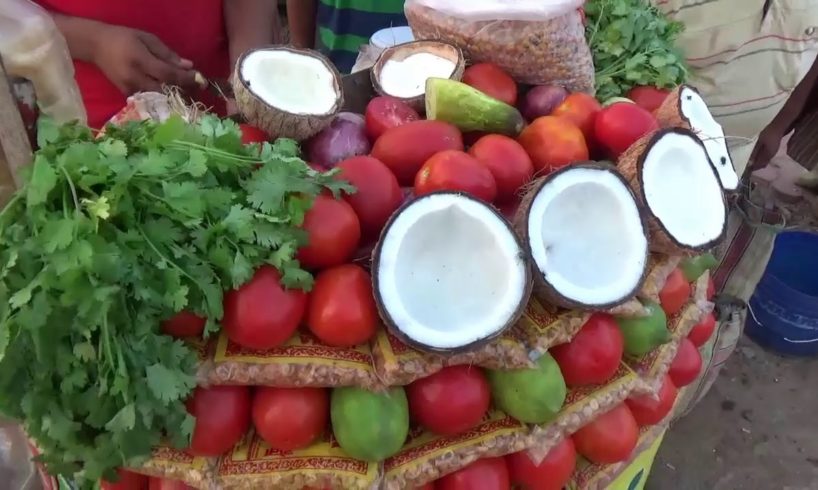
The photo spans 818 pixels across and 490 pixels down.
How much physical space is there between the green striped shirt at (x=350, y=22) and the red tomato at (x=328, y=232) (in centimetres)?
160

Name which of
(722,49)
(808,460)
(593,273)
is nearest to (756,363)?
(808,460)

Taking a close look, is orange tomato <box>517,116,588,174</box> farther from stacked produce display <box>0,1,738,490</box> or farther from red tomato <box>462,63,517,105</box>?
red tomato <box>462,63,517,105</box>

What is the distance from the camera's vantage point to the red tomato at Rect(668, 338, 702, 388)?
188 centimetres

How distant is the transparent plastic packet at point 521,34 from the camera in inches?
72.2

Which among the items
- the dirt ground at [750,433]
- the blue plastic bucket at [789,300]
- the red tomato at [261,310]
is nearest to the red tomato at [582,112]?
the red tomato at [261,310]

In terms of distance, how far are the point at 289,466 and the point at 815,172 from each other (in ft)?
13.4

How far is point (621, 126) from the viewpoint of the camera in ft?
5.58

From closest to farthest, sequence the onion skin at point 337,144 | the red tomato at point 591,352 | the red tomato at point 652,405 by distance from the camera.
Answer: the red tomato at point 591,352 < the onion skin at point 337,144 < the red tomato at point 652,405

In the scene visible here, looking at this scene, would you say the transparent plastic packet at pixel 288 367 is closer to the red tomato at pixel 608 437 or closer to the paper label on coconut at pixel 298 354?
the paper label on coconut at pixel 298 354

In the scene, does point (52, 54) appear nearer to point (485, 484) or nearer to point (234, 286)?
point (234, 286)

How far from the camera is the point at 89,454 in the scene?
1.27 m

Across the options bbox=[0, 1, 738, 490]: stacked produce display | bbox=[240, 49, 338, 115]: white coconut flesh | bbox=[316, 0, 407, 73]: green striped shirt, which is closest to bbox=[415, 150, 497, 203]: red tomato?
bbox=[0, 1, 738, 490]: stacked produce display

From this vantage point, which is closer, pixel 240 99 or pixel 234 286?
pixel 234 286

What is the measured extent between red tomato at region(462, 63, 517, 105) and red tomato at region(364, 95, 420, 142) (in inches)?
7.8
